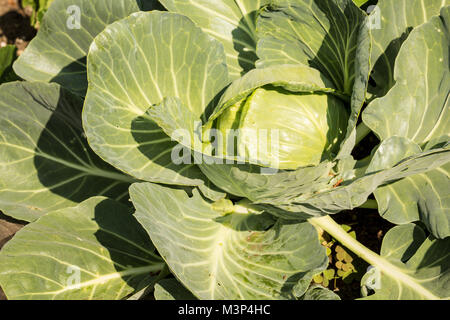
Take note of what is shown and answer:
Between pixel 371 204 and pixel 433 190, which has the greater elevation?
pixel 433 190

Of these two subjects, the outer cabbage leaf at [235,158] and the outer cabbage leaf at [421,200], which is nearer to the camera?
the outer cabbage leaf at [235,158]

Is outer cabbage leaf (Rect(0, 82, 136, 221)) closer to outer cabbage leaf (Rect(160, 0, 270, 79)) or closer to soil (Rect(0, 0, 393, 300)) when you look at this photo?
soil (Rect(0, 0, 393, 300))

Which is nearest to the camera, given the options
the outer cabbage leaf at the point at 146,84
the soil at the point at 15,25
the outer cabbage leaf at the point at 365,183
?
the outer cabbage leaf at the point at 365,183

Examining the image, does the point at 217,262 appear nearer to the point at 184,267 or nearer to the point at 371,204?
the point at 184,267

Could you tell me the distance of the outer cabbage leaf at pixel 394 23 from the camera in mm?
2334

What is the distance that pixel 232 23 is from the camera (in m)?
2.57

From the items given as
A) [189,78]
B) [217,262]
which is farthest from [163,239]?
[189,78]

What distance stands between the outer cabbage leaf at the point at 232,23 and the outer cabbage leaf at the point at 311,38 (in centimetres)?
16

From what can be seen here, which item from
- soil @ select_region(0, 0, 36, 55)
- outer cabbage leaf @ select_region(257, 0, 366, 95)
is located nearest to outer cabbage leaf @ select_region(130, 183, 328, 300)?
outer cabbage leaf @ select_region(257, 0, 366, 95)

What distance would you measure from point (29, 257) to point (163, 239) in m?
0.68

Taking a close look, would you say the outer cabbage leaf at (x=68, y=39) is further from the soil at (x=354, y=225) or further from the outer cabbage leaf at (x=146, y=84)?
the soil at (x=354, y=225)

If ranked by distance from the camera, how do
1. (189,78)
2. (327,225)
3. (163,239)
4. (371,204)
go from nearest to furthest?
(163,239) < (189,78) < (327,225) < (371,204)

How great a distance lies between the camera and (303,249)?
219cm

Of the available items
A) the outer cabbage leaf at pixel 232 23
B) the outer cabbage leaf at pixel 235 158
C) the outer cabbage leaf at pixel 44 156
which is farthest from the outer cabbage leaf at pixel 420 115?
the outer cabbage leaf at pixel 44 156
